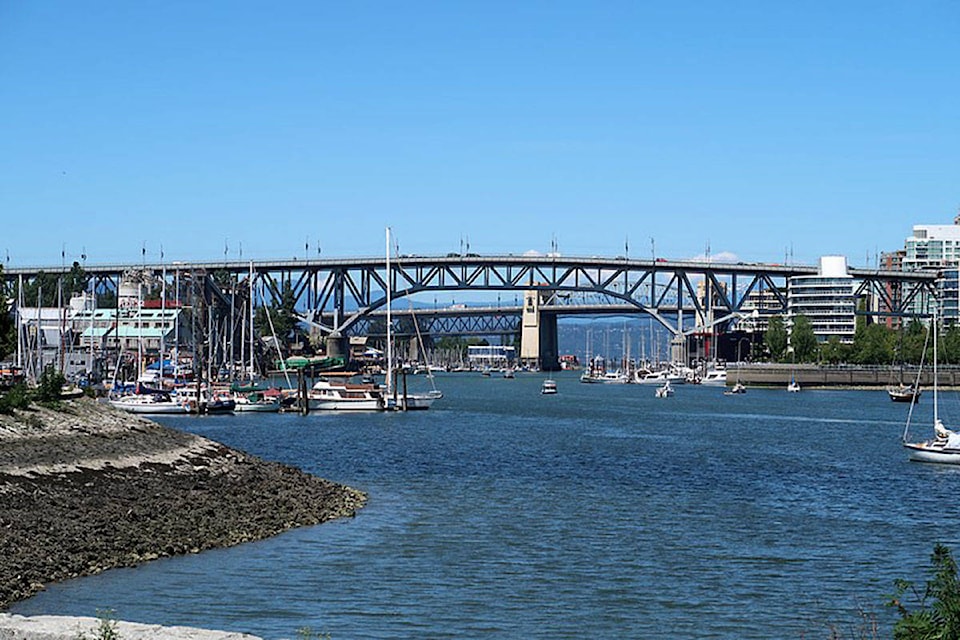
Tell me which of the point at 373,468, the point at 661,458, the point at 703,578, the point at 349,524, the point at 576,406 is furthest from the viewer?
the point at 576,406

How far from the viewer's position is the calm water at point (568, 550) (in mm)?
23812

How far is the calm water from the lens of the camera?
23.8 m

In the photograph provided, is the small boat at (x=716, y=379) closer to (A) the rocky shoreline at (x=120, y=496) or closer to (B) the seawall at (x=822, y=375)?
(B) the seawall at (x=822, y=375)

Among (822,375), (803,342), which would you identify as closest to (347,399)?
(822,375)

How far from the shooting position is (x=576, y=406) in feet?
396

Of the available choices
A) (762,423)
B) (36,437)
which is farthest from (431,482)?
(762,423)

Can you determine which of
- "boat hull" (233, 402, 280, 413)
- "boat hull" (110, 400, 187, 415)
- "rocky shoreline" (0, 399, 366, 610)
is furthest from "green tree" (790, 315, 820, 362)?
"rocky shoreline" (0, 399, 366, 610)

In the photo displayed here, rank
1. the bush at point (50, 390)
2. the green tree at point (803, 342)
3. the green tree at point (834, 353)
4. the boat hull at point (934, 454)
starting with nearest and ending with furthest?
1. the bush at point (50, 390)
2. the boat hull at point (934, 454)
3. the green tree at point (834, 353)
4. the green tree at point (803, 342)

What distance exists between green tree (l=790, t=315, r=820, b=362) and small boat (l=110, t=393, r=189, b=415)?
387 ft

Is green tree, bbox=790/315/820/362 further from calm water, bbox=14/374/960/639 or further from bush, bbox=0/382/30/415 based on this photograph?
bush, bbox=0/382/30/415

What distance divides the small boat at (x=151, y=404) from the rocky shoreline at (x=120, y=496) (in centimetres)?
4189

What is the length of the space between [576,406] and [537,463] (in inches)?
2566

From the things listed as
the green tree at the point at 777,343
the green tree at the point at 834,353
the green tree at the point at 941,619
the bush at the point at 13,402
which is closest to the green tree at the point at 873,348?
the green tree at the point at 834,353

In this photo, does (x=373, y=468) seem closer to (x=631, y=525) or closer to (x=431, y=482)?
(x=431, y=482)
